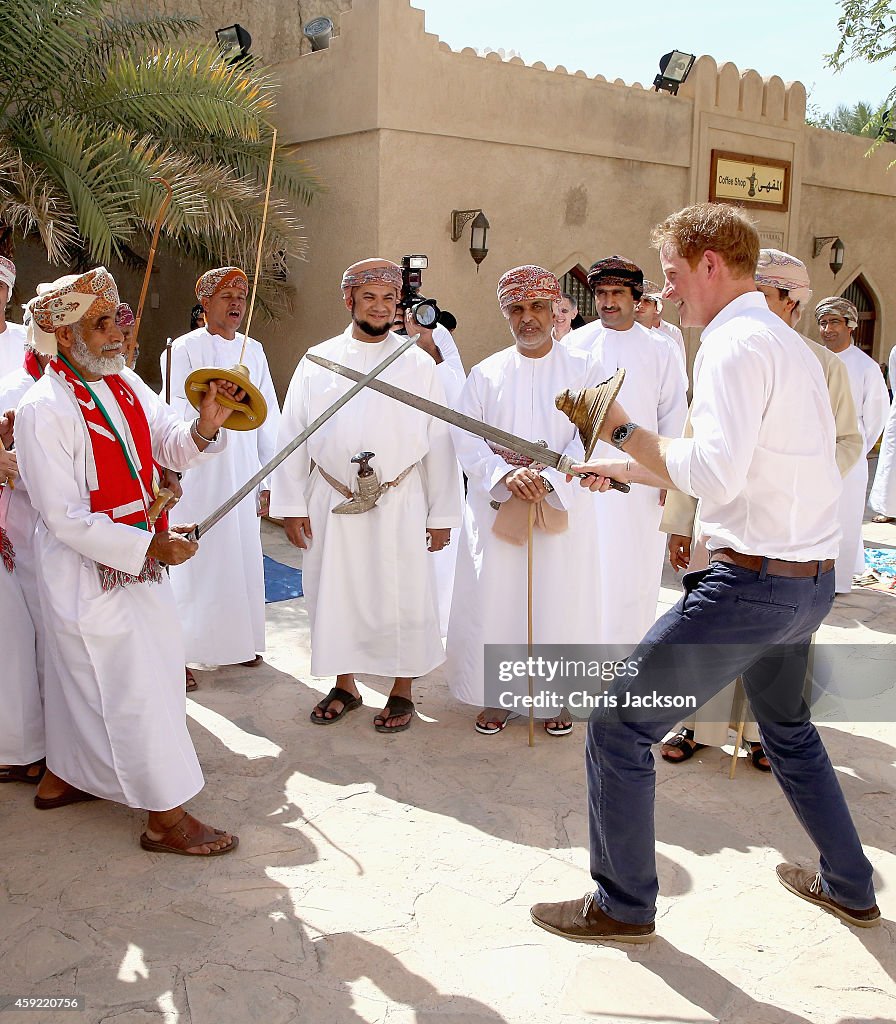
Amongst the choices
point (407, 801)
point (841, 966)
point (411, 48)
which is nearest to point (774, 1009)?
point (841, 966)

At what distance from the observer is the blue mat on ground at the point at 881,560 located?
780 centimetres

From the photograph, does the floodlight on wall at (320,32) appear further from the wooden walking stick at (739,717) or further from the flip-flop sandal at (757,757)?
the flip-flop sandal at (757,757)

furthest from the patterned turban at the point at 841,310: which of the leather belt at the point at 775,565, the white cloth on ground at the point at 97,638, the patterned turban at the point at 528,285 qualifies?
the white cloth on ground at the point at 97,638

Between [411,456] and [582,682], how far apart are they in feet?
4.54

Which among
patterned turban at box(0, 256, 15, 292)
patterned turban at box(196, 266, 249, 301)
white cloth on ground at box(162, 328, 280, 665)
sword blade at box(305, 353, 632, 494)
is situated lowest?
white cloth on ground at box(162, 328, 280, 665)

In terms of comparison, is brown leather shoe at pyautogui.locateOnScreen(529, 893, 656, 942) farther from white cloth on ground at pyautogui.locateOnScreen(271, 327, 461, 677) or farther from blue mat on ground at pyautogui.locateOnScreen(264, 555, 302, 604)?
blue mat on ground at pyautogui.locateOnScreen(264, 555, 302, 604)

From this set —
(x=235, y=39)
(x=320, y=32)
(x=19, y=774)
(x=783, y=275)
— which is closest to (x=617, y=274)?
(x=783, y=275)

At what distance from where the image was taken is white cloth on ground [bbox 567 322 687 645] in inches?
199

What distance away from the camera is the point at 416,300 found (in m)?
7.34

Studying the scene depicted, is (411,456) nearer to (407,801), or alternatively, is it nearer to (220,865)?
(407,801)

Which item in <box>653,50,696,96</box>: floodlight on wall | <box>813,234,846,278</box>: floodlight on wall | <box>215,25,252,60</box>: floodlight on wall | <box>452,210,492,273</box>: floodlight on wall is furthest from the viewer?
<box>813,234,846,278</box>: floodlight on wall

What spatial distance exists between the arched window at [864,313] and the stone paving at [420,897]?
1148cm

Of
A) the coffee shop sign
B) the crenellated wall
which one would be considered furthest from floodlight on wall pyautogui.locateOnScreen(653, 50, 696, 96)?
the coffee shop sign

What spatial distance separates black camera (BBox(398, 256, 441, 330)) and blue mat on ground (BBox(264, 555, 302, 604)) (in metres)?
2.06
